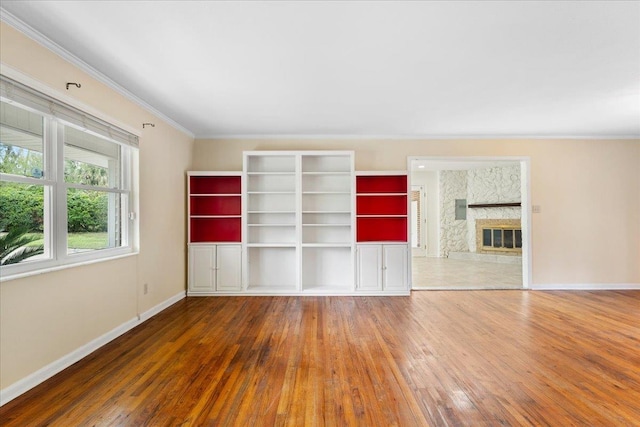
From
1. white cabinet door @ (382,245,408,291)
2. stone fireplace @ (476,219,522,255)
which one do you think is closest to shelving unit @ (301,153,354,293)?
white cabinet door @ (382,245,408,291)

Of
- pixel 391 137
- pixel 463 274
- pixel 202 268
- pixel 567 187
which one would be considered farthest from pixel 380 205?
pixel 567 187

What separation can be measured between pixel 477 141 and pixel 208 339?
4.93 metres

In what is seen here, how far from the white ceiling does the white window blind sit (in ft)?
1.39

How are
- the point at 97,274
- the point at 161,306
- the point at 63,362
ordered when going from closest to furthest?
the point at 63,362, the point at 97,274, the point at 161,306

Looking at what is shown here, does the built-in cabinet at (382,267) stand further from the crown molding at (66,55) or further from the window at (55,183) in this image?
the crown molding at (66,55)

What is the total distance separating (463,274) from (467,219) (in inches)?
118

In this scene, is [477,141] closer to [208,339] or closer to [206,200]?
[206,200]

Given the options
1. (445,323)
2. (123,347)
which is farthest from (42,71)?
(445,323)

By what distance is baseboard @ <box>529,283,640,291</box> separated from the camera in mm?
5215

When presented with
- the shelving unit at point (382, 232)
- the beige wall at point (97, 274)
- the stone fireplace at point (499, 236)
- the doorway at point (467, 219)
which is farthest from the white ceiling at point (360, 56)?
the stone fireplace at point (499, 236)

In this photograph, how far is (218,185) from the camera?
16.8ft

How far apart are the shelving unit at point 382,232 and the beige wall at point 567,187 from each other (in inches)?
12.7

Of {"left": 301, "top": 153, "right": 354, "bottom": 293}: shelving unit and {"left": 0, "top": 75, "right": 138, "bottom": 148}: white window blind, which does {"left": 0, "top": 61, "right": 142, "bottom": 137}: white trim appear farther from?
{"left": 301, "top": 153, "right": 354, "bottom": 293}: shelving unit

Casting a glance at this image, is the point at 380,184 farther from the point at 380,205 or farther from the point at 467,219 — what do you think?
the point at 467,219
